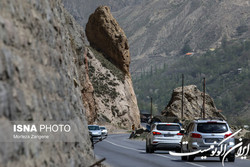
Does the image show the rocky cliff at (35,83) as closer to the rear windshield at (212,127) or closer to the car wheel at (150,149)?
the rear windshield at (212,127)

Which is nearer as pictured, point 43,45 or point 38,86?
point 38,86

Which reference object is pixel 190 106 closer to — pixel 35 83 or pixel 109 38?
pixel 109 38

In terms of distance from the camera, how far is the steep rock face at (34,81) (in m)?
7.95

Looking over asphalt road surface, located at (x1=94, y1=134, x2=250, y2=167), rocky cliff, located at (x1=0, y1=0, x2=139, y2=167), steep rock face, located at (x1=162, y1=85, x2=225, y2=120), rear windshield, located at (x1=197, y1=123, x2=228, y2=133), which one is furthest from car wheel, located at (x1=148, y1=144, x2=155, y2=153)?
steep rock face, located at (x1=162, y1=85, x2=225, y2=120)

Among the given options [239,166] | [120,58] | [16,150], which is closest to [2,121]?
[16,150]

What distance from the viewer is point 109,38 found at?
108500 mm

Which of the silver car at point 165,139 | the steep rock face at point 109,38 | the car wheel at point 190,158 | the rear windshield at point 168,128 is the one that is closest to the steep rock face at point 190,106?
the steep rock face at point 109,38

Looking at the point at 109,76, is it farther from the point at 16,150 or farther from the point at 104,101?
the point at 16,150

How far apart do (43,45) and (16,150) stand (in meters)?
3.38

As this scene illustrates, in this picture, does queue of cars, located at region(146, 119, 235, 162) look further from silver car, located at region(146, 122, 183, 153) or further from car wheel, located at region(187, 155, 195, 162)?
silver car, located at region(146, 122, 183, 153)

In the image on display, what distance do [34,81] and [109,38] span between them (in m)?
99.4

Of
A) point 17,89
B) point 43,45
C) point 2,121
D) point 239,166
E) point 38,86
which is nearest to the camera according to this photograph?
point 2,121

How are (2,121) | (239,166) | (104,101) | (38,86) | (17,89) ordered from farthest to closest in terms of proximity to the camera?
1. (104,101)
2. (239,166)
3. (38,86)
4. (17,89)
5. (2,121)

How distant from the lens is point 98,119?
93.7 meters
